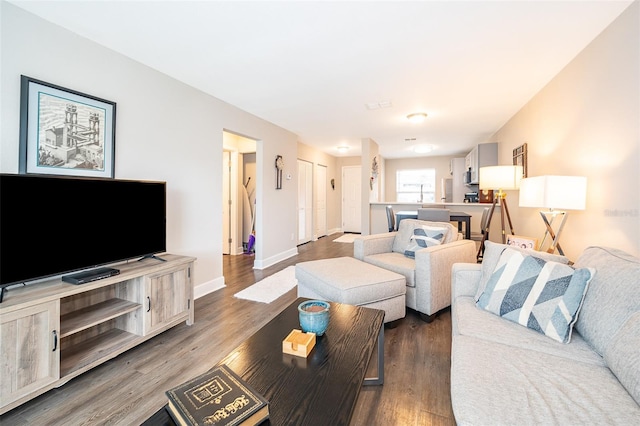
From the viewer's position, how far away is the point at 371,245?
3260mm

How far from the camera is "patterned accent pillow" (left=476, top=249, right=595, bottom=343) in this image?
1.37 meters

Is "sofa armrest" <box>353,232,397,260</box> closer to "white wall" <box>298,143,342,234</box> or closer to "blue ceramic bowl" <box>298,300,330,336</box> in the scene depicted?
"blue ceramic bowl" <box>298,300,330,336</box>

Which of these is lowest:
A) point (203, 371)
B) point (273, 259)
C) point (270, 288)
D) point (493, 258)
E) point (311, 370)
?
point (203, 371)

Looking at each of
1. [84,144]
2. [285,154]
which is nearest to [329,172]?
[285,154]

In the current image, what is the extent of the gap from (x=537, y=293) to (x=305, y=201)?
19.0 ft

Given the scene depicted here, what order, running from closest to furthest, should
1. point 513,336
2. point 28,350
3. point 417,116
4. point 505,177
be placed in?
point 513,336 < point 28,350 < point 505,177 < point 417,116

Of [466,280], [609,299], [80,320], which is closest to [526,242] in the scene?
[466,280]

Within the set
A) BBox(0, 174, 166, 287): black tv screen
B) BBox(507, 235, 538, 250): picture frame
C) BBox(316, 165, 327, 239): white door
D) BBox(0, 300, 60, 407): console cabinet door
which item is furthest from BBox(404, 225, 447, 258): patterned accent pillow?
BBox(316, 165, 327, 239): white door

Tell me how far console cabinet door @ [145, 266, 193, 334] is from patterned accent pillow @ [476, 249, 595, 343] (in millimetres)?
2316

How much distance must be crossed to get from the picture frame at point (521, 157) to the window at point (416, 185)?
478 centimetres

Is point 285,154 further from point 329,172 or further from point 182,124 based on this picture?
point 329,172

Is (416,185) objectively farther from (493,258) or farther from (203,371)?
(203,371)

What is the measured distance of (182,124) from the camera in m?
3.07

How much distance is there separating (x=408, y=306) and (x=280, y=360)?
5.90 feet
